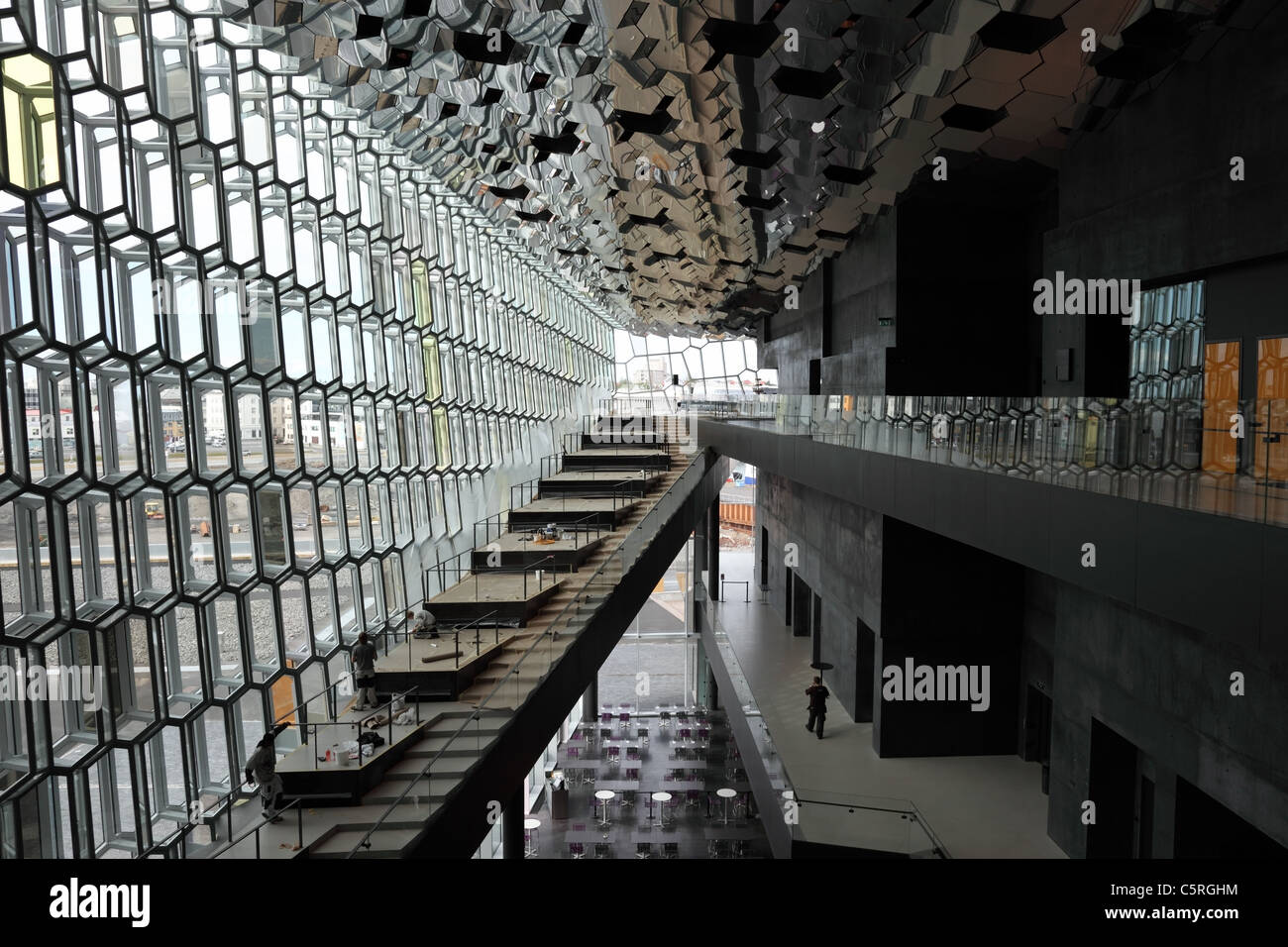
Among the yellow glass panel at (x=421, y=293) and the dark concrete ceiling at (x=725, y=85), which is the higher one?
the dark concrete ceiling at (x=725, y=85)

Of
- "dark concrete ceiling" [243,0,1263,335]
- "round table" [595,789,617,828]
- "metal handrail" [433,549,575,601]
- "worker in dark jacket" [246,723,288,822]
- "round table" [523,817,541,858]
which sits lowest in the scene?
"round table" [523,817,541,858]

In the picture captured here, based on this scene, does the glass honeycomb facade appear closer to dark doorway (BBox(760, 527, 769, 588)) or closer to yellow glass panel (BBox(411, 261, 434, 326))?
yellow glass panel (BBox(411, 261, 434, 326))

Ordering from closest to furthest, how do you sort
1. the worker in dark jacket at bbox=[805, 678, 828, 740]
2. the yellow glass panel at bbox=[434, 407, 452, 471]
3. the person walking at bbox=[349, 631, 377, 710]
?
the person walking at bbox=[349, 631, 377, 710] < the yellow glass panel at bbox=[434, 407, 452, 471] < the worker in dark jacket at bbox=[805, 678, 828, 740]

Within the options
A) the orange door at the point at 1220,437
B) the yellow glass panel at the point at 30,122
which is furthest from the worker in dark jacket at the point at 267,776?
the orange door at the point at 1220,437

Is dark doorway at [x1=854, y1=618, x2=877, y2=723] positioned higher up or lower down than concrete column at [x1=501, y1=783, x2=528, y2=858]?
higher up

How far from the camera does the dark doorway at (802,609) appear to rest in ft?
91.2

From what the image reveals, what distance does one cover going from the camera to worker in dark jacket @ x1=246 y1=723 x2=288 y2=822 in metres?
7.19

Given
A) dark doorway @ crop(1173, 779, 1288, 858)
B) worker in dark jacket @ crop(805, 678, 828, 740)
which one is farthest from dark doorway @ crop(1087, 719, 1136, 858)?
worker in dark jacket @ crop(805, 678, 828, 740)

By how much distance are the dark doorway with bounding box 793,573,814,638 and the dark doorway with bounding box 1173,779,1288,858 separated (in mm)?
17260

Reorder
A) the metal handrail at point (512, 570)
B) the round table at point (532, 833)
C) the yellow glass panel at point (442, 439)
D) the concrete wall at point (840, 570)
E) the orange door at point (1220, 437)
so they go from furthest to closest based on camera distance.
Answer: the round table at point (532, 833) < the concrete wall at point (840, 570) < the yellow glass panel at point (442, 439) < the metal handrail at point (512, 570) < the orange door at point (1220, 437)

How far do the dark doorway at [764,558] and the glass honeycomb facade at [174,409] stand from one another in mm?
21322

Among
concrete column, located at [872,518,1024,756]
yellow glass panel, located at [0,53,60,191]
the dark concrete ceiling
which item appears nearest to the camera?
yellow glass panel, located at [0,53,60,191]

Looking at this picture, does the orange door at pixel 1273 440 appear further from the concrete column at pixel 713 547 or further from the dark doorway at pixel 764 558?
the concrete column at pixel 713 547

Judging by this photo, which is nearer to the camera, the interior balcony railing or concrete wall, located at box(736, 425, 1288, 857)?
the interior balcony railing
